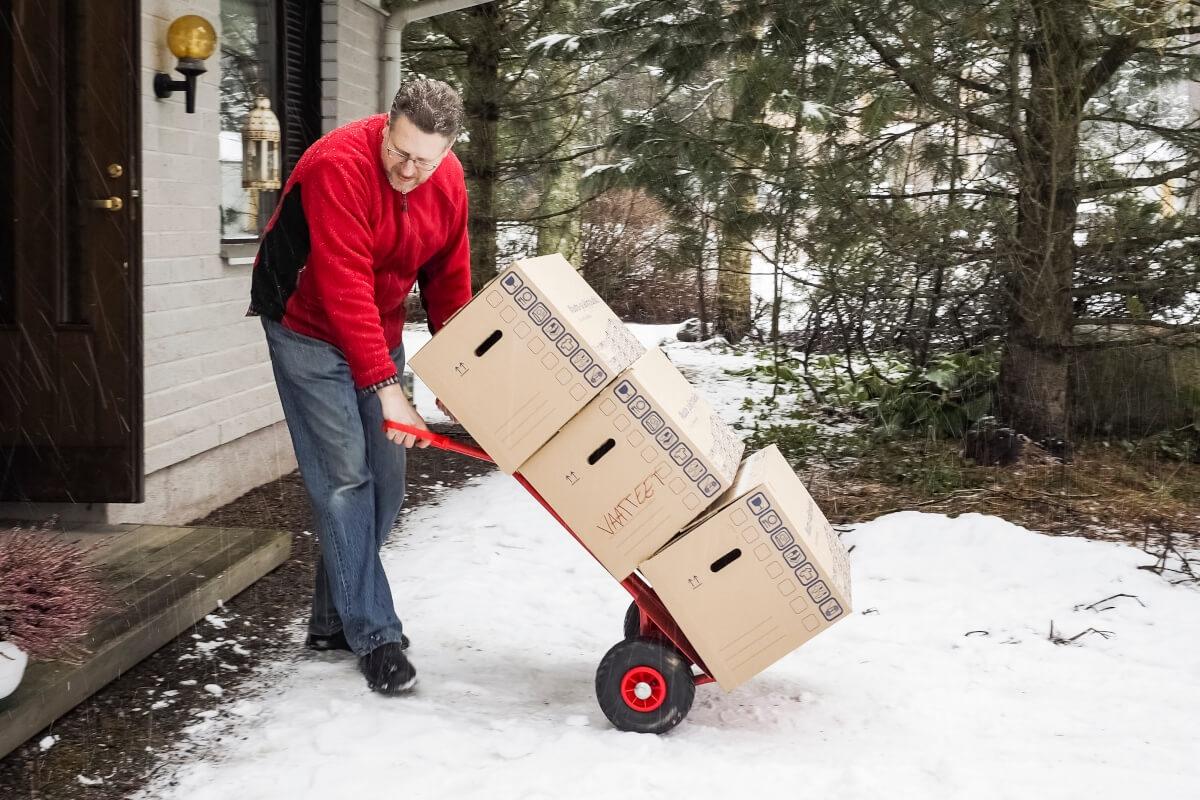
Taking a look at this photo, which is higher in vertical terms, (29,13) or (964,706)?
(29,13)

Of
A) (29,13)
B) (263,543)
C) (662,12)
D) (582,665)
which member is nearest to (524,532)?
(263,543)

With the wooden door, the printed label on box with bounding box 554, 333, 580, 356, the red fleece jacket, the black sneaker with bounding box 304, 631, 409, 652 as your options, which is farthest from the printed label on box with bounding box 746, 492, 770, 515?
the wooden door

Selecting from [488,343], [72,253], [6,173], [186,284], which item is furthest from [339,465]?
[186,284]

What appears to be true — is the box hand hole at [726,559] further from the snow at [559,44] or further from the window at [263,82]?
the snow at [559,44]

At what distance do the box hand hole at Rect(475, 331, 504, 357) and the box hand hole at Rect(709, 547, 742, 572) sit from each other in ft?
2.62

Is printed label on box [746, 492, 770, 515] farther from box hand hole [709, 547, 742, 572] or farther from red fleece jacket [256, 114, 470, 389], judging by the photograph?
red fleece jacket [256, 114, 470, 389]

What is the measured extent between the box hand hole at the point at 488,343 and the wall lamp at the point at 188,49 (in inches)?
106

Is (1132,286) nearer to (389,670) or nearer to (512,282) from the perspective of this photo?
(512,282)

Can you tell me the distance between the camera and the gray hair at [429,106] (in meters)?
2.98

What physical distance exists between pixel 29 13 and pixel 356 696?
9.33 feet

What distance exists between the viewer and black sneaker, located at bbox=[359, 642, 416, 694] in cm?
330

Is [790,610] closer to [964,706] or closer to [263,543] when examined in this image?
[964,706]

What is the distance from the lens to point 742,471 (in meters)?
3.26

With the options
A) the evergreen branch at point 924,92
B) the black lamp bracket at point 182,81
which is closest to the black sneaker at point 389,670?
the black lamp bracket at point 182,81
